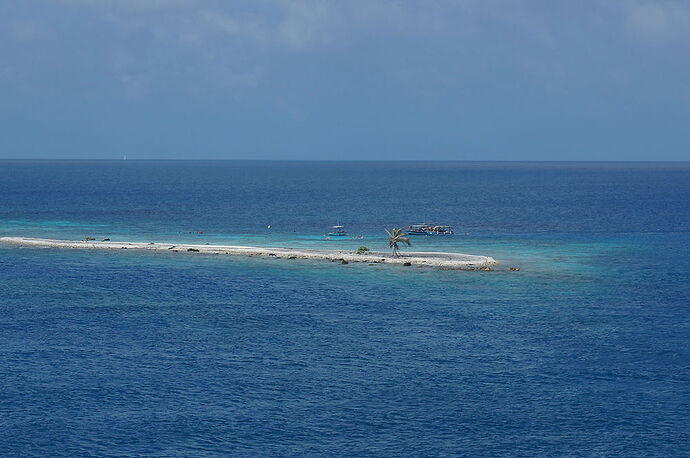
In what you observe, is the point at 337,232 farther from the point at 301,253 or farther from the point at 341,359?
the point at 341,359

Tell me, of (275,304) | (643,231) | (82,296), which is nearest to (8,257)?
(82,296)

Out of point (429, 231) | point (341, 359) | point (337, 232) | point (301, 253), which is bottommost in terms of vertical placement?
point (341, 359)

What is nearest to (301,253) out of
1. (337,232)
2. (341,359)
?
(337,232)

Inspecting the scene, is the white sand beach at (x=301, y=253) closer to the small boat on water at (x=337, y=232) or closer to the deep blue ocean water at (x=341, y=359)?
the deep blue ocean water at (x=341, y=359)

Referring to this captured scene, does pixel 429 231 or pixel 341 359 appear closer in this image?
pixel 341 359

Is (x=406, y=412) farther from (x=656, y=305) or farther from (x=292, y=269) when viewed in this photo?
(x=292, y=269)

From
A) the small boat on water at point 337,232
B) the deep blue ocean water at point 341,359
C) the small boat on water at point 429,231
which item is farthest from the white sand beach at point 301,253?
the small boat on water at point 429,231

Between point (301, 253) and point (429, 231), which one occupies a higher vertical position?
point (429, 231)

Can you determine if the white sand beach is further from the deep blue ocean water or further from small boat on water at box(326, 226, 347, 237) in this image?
small boat on water at box(326, 226, 347, 237)

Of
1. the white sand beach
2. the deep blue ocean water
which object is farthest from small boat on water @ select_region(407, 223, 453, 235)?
the deep blue ocean water
